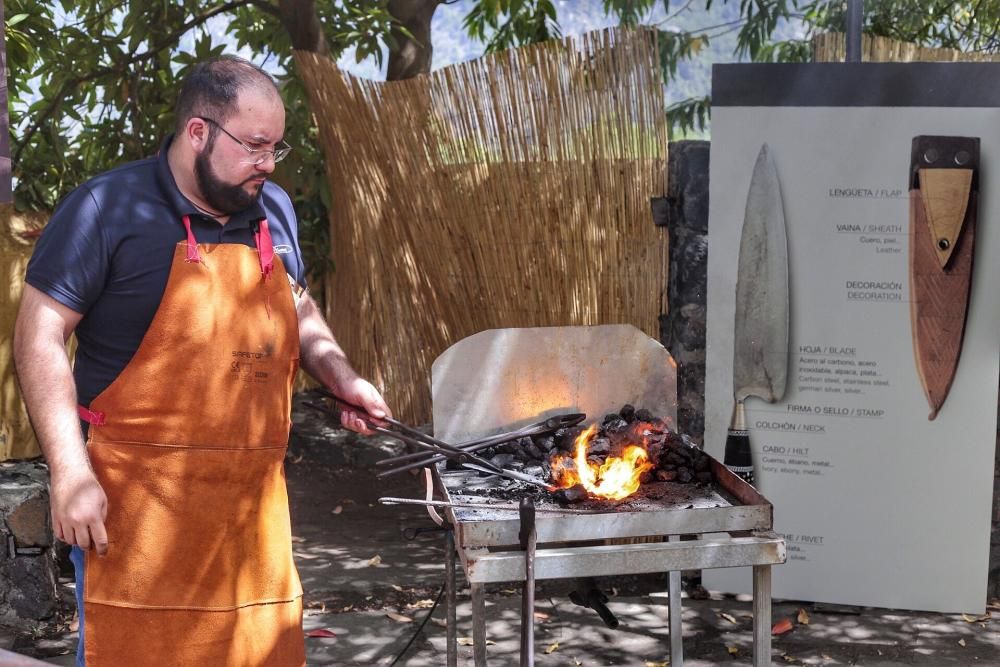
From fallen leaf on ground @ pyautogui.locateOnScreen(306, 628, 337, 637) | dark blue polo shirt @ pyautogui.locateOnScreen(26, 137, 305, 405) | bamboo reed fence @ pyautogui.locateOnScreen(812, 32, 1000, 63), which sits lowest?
fallen leaf on ground @ pyautogui.locateOnScreen(306, 628, 337, 637)

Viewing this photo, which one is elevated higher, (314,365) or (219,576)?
(314,365)

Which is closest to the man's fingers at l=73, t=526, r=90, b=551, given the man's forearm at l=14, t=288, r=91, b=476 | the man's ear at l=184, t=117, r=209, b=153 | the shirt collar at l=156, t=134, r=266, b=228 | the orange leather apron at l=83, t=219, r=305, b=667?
the man's forearm at l=14, t=288, r=91, b=476

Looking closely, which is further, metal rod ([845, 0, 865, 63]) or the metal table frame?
metal rod ([845, 0, 865, 63])

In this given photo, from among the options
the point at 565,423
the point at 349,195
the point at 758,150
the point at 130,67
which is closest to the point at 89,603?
the point at 565,423

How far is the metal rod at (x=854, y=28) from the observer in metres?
4.45

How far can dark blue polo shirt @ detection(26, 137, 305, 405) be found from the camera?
2.65 meters

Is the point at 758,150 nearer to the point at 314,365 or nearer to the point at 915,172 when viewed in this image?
→ the point at 915,172

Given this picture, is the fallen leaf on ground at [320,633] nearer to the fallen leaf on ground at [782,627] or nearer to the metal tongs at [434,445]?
the metal tongs at [434,445]

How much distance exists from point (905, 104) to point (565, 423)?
2.00 meters

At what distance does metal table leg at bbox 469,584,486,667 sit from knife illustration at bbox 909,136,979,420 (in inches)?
90.7

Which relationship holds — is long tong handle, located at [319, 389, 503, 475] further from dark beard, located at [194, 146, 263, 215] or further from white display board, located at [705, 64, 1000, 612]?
white display board, located at [705, 64, 1000, 612]

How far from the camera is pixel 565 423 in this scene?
346 cm

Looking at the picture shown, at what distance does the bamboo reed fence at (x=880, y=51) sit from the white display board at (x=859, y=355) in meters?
0.39

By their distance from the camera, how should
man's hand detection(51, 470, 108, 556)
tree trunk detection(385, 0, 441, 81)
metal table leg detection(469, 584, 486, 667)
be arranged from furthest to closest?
tree trunk detection(385, 0, 441, 81) < metal table leg detection(469, 584, 486, 667) < man's hand detection(51, 470, 108, 556)
